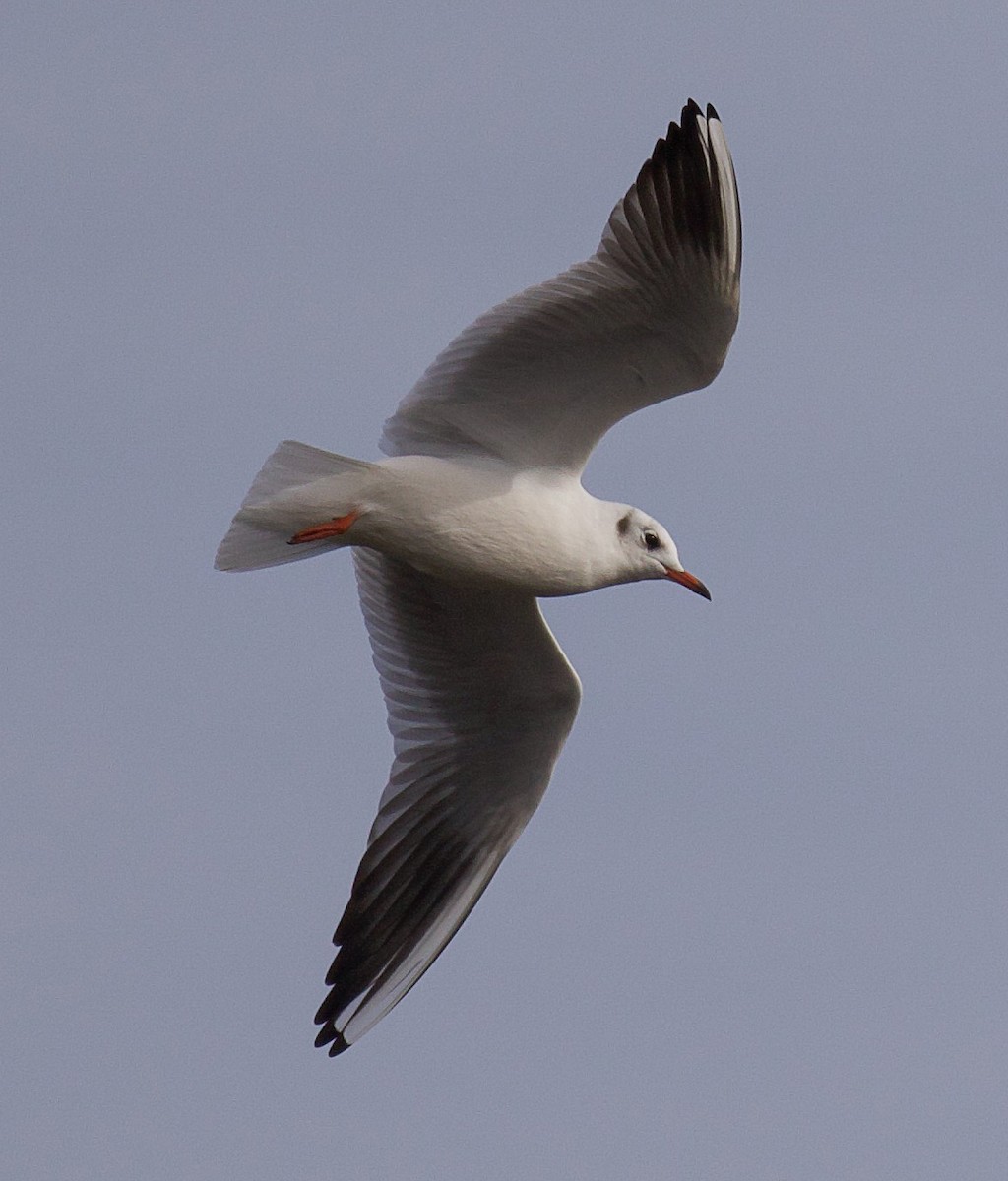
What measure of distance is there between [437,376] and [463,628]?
1.26m

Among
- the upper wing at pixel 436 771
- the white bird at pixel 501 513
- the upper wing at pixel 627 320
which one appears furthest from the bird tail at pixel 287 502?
the upper wing at pixel 436 771

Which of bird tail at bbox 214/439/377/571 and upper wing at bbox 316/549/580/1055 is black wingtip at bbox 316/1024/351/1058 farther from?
bird tail at bbox 214/439/377/571

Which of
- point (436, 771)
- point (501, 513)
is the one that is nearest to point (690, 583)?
point (501, 513)

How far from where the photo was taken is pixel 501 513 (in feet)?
25.1

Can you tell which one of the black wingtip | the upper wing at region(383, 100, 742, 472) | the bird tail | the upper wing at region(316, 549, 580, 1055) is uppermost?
the upper wing at region(383, 100, 742, 472)

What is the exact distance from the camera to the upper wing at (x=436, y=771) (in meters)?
8.55

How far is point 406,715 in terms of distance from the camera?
29.2 ft

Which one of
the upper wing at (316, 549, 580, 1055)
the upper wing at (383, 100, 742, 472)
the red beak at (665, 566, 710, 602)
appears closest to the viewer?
the upper wing at (383, 100, 742, 472)

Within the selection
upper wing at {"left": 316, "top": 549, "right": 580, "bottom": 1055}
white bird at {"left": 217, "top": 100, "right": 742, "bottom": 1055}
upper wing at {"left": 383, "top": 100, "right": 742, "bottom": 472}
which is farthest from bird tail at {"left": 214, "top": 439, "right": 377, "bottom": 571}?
upper wing at {"left": 316, "top": 549, "right": 580, "bottom": 1055}

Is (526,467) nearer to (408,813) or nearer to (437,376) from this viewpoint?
(437,376)

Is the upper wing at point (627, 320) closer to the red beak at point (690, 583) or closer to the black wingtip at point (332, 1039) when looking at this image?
the red beak at point (690, 583)

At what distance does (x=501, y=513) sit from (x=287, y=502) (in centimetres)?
76

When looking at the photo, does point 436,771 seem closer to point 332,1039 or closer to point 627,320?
point 332,1039

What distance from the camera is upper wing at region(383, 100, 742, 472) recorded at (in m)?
7.33
